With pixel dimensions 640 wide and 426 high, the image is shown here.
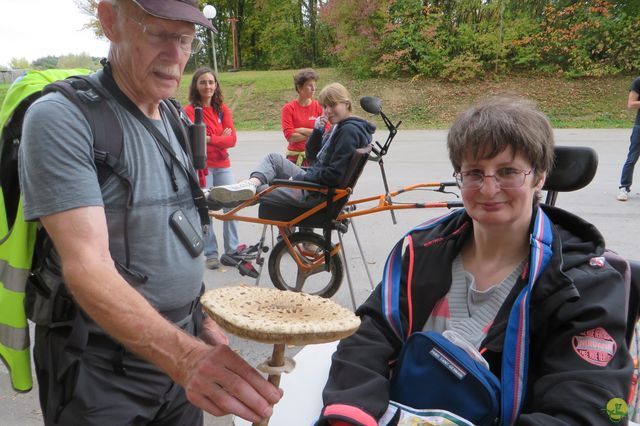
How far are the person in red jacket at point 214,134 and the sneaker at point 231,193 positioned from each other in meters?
1.57

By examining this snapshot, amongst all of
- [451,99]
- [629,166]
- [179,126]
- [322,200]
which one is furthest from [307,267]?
[451,99]

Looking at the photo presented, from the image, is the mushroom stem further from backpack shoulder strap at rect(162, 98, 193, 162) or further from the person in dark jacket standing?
the person in dark jacket standing

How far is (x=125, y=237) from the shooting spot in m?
1.52

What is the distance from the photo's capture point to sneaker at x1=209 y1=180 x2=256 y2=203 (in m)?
4.11

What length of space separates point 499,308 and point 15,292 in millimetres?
1537

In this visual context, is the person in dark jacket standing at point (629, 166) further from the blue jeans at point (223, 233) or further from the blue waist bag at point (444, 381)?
the blue waist bag at point (444, 381)

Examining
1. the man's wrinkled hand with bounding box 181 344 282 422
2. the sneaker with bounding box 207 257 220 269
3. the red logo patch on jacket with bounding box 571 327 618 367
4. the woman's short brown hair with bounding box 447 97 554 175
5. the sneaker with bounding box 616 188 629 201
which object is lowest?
the sneaker with bounding box 207 257 220 269

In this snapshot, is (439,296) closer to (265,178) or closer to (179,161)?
(179,161)

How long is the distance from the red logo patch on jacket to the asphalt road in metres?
2.24

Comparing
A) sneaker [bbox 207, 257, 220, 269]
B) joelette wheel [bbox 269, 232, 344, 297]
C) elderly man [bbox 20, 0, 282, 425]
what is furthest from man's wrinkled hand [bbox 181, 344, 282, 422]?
sneaker [bbox 207, 257, 220, 269]

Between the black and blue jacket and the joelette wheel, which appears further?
the joelette wheel

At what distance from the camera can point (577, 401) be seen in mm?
1471

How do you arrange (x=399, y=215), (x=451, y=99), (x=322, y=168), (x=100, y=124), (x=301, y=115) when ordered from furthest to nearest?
(x=451, y=99)
(x=399, y=215)
(x=301, y=115)
(x=322, y=168)
(x=100, y=124)

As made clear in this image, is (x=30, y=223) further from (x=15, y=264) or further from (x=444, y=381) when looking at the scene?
(x=444, y=381)
